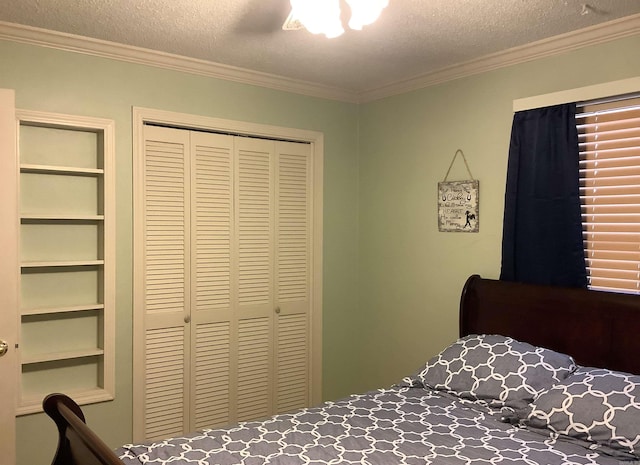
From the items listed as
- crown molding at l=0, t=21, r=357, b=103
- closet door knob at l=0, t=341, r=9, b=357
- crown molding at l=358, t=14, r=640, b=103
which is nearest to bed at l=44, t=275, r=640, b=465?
closet door knob at l=0, t=341, r=9, b=357

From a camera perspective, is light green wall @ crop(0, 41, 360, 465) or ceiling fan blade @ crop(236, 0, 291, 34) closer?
ceiling fan blade @ crop(236, 0, 291, 34)

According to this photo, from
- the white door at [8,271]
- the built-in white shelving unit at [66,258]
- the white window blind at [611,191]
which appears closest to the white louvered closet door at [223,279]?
the built-in white shelving unit at [66,258]

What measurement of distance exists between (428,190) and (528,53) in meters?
1.04

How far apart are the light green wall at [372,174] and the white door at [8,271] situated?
0.30 m

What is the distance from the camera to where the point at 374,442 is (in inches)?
90.5

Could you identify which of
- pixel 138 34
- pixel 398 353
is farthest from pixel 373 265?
pixel 138 34

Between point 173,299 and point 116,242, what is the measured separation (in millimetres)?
503

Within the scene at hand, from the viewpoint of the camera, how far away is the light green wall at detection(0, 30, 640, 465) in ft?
10.0

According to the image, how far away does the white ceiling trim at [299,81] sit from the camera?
2.86 m

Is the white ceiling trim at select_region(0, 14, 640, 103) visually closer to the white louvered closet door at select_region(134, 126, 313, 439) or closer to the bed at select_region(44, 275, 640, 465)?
the white louvered closet door at select_region(134, 126, 313, 439)

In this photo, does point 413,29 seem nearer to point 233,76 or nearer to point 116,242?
point 233,76

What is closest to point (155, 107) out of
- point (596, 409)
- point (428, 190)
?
point (428, 190)

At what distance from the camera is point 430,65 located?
352cm

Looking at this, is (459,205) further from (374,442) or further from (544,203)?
(374,442)
